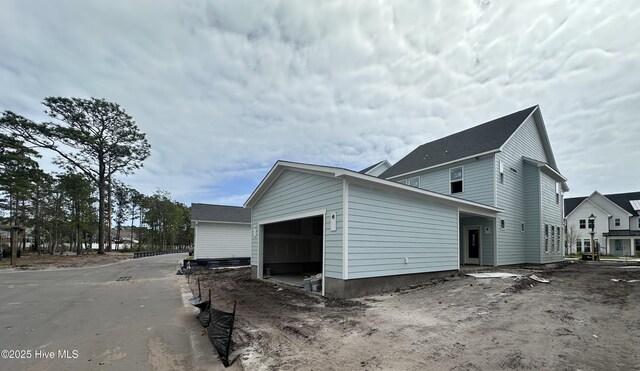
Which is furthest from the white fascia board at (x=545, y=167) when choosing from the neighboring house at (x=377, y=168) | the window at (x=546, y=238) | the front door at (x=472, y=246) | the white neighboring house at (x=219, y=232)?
the white neighboring house at (x=219, y=232)

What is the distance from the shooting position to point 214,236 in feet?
87.9

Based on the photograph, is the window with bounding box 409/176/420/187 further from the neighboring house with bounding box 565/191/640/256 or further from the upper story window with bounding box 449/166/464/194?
the neighboring house with bounding box 565/191/640/256

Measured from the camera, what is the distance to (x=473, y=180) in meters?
17.1

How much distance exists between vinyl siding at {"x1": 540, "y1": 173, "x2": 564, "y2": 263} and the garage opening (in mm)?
12434

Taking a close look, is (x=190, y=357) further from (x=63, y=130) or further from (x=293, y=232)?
(x=63, y=130)

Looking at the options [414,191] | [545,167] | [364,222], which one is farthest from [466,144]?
[364,222]

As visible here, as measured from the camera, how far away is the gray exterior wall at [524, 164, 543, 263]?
58.4ft

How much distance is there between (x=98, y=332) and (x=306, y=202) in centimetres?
661

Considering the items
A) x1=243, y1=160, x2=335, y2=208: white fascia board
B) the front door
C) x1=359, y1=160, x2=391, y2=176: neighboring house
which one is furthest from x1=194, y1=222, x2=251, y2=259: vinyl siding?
the front door

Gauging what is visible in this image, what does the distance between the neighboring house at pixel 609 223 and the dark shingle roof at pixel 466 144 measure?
92.6 feet

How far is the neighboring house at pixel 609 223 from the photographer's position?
37688 mm

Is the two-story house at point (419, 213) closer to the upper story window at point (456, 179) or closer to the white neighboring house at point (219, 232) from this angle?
the upper story window at point (456, 179)

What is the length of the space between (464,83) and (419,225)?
7823 mm

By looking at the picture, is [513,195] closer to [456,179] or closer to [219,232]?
[456,179]
